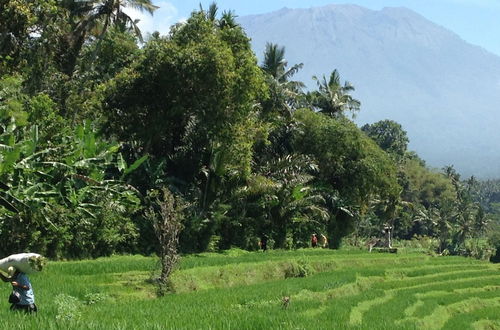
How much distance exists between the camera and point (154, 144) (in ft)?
76.3

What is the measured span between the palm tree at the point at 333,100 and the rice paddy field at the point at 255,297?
15.8 m

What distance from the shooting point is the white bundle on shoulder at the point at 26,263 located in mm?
6992

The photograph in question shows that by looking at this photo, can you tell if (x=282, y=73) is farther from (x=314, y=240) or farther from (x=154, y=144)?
(x=154, y=144)

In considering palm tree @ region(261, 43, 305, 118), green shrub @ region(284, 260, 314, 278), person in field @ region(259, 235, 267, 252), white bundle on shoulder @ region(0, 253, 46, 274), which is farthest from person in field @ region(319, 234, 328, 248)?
white bundle on shoulder @ region(0, 253, 46, 274)

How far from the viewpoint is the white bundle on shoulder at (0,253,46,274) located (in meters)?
6.99

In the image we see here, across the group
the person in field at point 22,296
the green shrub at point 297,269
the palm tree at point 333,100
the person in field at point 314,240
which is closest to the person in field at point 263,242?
the person in field at point 314,240

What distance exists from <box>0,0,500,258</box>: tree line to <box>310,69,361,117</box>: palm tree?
12.1 ft

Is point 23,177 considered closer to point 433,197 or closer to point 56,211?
point 56,211

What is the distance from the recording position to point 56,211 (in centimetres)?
1609

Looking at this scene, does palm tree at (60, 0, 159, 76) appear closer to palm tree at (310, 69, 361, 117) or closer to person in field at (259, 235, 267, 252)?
person in field at (259, 235, 267, 252)

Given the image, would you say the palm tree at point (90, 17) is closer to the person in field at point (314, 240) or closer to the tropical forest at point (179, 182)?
the tropical forest at point (179, 182)

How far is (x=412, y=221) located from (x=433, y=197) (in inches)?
366

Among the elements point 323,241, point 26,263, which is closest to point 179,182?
point 323,241

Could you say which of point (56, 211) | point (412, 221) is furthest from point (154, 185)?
point (412, 221)
